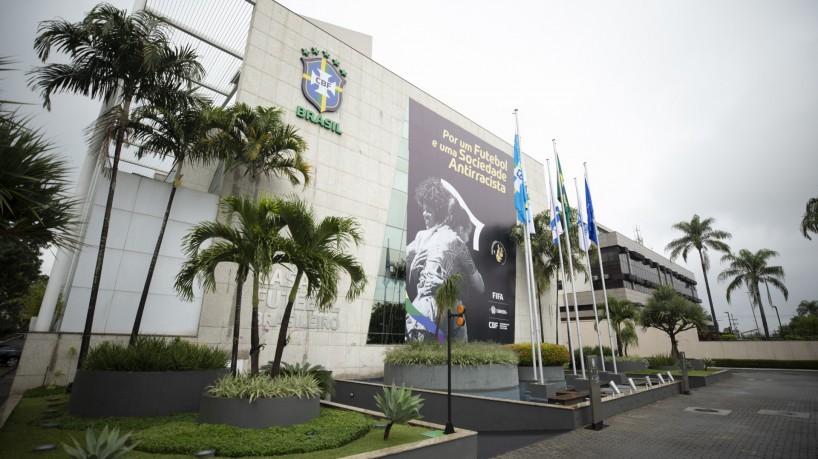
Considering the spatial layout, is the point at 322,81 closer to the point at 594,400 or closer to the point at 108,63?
the point at 108,63

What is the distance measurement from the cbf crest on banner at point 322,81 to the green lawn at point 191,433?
16855mm

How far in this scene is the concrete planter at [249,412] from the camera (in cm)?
743

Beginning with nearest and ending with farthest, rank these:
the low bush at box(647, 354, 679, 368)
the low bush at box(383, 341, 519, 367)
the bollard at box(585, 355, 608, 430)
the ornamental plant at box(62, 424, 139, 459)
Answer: the ornamental plant at box(62, 424, 139, 459) → the bollard at box(585, 355, 608, 430) → the low bush at box(383, 341, 519, 367) → the low bush at box(647, 354, 679, 368)

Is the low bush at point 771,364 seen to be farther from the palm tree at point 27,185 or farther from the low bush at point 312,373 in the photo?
the palm tree at point 27,185

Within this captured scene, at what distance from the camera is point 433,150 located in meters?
26.8

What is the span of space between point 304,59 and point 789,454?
23.9 m

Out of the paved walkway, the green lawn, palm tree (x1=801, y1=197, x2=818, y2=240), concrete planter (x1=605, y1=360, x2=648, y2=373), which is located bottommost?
the paved walkway

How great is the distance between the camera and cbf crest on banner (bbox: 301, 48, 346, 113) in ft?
67.4

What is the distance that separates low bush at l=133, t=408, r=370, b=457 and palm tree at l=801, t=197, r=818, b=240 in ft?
121

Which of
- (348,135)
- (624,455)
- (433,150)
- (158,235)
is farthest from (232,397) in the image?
(433,150)

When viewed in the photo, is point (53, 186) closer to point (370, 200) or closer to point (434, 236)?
point (370, 200)

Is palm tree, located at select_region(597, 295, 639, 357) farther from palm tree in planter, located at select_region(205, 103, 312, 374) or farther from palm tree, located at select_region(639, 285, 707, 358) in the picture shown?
palm tree in planter, located at select_region(205, 103, 312, 374)

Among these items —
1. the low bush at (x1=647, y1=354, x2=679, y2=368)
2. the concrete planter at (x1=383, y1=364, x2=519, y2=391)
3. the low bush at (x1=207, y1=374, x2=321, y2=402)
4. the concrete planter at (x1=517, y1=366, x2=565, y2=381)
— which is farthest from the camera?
the low bush at (x1=647, y1=354, x2=679, y2=368)

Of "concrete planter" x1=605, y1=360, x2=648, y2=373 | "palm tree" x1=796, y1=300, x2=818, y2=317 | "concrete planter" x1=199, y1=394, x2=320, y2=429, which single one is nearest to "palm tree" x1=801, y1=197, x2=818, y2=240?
"concrete planter" x1=605, y1=360, x2=648, y2=373
